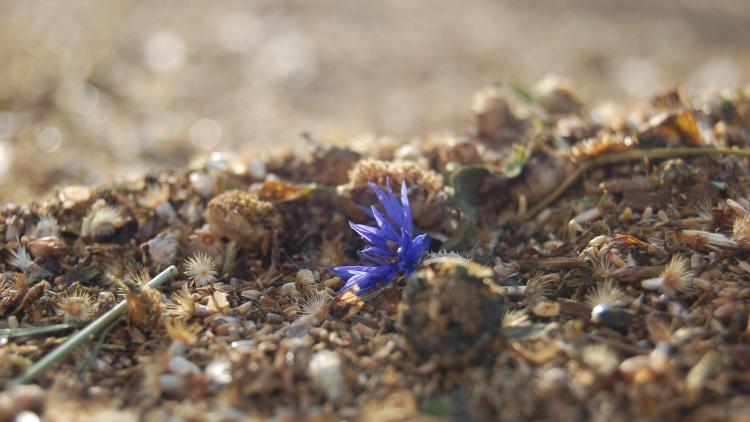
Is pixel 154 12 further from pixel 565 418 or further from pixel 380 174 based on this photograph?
pixel 565 418

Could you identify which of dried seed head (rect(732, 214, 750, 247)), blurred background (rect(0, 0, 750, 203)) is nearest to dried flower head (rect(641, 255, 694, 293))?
dried seed head (rect(732, 214, 750, 247))

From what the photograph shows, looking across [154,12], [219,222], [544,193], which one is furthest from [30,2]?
[544,193]

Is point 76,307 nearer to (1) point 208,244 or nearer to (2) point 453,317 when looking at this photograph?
(1) point 208,244

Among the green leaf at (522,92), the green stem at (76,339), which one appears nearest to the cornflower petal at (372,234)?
the green stem at (76,339)

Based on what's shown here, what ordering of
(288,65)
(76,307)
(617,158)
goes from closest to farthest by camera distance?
(76,307)
(617,158)
(288,65)

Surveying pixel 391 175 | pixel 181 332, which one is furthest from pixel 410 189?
pixel 181 332

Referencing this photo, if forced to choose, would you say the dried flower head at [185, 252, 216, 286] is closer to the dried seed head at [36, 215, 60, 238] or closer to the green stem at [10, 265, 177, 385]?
the green stem at [10, 265, 177, 385]

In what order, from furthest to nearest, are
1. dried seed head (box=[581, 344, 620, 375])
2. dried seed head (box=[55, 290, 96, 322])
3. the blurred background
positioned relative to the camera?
the blurred background < dried seed head (box=[55, 290, 96, 322]) < dried seed head (box=[581, 344, 620, 375])
